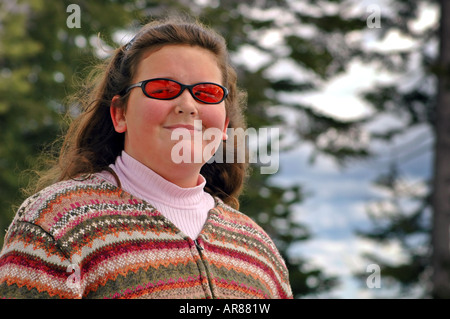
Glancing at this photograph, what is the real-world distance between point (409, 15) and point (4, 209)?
11.1m

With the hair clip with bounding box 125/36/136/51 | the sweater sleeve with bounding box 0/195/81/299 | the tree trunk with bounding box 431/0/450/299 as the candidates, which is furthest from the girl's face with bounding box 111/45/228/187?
the tree trunk with bounding box 431/0/450/299

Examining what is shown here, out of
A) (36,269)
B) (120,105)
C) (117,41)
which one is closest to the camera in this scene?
(36,269)

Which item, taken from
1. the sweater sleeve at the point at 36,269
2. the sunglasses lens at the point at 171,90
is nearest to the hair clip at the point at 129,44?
the sunglasses lens at the point at 171,90

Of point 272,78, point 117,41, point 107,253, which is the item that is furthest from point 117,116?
point 272,78

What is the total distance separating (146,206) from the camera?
218cm

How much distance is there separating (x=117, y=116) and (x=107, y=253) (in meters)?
0.66

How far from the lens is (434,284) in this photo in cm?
1316

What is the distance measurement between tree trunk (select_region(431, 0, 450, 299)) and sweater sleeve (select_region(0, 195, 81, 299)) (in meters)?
12.7

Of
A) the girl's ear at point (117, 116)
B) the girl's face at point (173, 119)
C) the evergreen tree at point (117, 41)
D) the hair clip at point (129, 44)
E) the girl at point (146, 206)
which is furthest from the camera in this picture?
the evergreen tree at point (117, 41)

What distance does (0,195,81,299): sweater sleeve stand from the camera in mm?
1812

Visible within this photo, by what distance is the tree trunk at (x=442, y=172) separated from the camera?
1330 cm

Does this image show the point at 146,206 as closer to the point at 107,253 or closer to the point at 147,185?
the point at 147,185

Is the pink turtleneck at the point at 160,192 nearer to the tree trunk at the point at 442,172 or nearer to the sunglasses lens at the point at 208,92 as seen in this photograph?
the sunglasses lens at the point at 208,92
